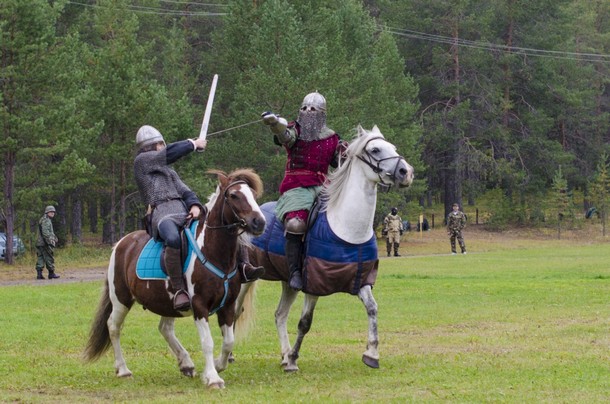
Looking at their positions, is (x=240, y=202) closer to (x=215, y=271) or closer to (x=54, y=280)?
(x=215, y=271)

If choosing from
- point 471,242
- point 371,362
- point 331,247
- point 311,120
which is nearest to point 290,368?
point 371,362

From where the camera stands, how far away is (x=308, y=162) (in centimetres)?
1227

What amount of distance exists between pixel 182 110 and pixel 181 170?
2557 millimetres

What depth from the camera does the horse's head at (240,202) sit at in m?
10.1

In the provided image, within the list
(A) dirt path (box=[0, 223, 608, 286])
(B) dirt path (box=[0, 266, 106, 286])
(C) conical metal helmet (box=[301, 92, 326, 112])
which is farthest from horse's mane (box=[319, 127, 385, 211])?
(A) dirt path (box=[0, 223, 608, 286])

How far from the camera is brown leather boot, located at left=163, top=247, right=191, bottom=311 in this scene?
1045 centimetres

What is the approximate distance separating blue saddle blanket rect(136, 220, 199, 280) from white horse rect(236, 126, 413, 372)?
1467mm

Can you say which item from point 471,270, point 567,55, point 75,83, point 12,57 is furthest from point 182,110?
point 567,55

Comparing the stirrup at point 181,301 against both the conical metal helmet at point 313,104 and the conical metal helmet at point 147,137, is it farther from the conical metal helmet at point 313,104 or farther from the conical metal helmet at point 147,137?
A: the conical metal helmet at point 313,104

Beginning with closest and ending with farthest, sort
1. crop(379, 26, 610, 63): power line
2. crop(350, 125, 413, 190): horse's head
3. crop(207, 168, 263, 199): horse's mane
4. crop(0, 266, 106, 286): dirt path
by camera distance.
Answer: crop(207, 168, 263, 199): horse's mane → crop(350, 125, 413, 190): horse's head → crop(0, 266, 106, 286): dirt path → crop(379, 26, 610, 63): power line

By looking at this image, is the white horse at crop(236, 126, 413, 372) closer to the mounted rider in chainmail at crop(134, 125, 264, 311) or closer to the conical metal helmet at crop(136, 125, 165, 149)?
the mounted rider in chainmail at crop(134, 125, 264, 311)

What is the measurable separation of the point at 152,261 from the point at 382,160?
2738mm

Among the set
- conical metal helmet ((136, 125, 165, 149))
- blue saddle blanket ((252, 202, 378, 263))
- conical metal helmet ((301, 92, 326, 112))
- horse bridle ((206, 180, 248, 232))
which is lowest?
blue saddle blanket ((252, 202, 378, 263))

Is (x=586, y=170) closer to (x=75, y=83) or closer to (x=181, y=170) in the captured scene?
(x=181, y=170)
